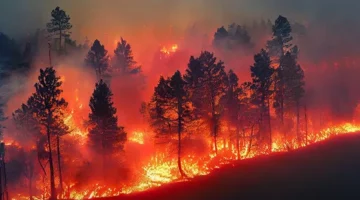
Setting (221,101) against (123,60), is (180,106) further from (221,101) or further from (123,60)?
(123,60)

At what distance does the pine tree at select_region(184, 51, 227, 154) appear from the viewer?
58469mm

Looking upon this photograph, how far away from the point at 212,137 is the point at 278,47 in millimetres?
42022

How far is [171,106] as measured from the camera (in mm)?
52844

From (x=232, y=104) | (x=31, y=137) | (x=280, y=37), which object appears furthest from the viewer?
(x=280, y=37)

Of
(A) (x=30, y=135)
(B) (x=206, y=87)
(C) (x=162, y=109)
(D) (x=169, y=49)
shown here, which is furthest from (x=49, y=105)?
(D) (x=169, y=49)

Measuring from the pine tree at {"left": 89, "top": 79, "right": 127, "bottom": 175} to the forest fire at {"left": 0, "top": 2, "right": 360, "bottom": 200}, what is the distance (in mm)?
134

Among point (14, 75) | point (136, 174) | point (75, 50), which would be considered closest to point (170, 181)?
point (136, 174)

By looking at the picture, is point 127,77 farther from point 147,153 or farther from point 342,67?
point 342,67

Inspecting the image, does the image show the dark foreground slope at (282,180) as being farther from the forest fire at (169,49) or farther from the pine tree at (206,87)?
the forest fire at (169,49)

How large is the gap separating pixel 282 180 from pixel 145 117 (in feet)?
93.5

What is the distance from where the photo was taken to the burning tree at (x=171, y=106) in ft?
171

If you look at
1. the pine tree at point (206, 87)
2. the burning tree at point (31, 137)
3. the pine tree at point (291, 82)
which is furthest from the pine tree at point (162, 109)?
the pine tree at point (291, 82)

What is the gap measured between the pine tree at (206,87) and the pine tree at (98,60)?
29.5m

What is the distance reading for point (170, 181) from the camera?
50.5 meters
